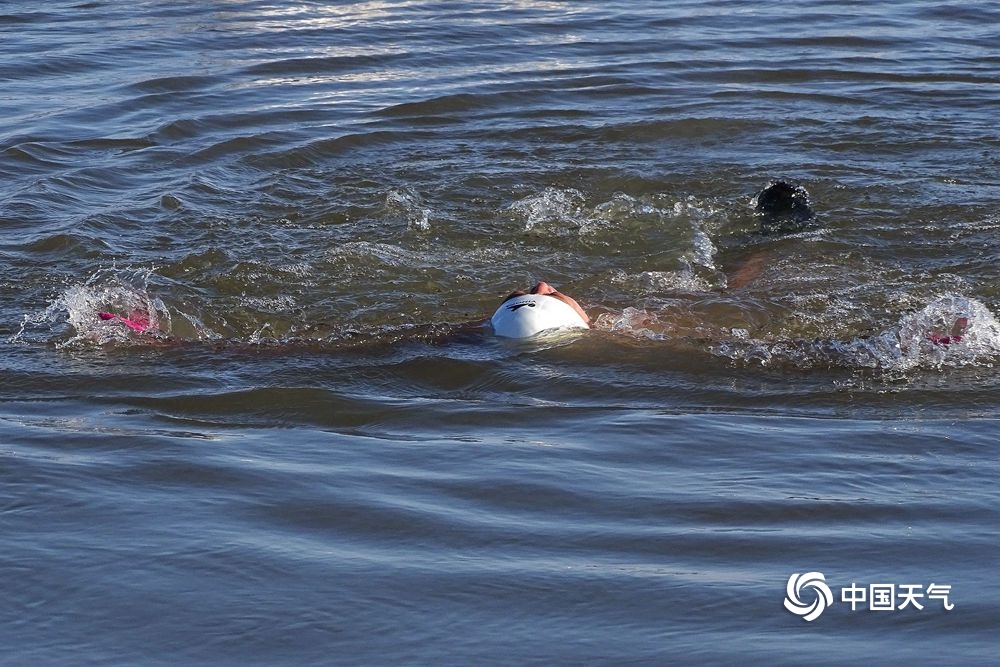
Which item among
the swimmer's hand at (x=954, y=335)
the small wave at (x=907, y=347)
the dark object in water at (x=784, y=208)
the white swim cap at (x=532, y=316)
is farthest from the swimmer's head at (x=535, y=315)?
the dark object in water at (x=784, y=208)

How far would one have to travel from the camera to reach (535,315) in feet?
25.5

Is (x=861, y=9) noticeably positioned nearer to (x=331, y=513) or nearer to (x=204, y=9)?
(x=204, y=9)

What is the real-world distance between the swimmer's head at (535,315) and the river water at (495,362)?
3.8 inches

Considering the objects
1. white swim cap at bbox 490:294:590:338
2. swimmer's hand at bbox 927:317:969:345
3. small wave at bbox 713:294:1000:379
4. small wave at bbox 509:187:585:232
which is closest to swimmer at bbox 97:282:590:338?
white swim cap at bbox 490:294:590:338

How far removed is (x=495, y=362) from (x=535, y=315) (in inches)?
14.5

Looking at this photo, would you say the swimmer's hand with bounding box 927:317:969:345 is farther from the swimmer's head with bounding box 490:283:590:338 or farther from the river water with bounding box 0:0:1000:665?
the swimmer's head with bounding box 490:283:590:338

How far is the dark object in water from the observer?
9.79 m

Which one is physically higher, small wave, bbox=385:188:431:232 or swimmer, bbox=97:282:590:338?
small wave, bbox=385:188:431:232

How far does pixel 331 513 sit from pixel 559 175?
6242 millimetres

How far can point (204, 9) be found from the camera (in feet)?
63.0

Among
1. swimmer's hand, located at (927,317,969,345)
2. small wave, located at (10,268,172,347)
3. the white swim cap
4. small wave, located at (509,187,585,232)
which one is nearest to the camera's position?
swimmer's hand, located at (927,317,969,345)

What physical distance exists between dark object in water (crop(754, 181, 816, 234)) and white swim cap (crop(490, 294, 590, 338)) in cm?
232

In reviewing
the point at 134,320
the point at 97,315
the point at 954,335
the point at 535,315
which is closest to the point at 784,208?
the point at 954,335

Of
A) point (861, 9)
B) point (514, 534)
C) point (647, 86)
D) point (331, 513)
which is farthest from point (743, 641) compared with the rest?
point (861, 9)
